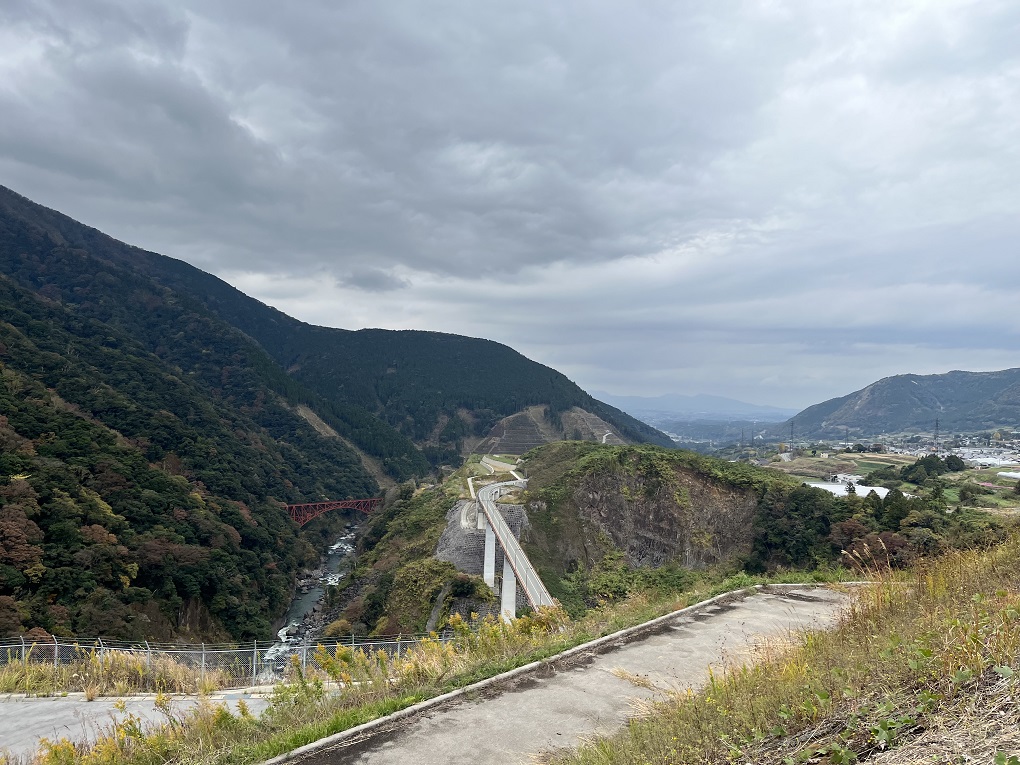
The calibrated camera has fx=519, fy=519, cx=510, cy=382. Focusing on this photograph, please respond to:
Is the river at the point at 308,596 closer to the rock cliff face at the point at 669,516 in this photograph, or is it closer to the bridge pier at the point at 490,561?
the bridge pier at the point at 490,561

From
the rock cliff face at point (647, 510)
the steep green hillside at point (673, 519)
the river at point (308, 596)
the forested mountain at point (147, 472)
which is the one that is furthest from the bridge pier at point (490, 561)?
the forested mountain at point (147, 472)

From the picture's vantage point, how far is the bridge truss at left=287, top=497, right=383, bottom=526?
74.2 metres

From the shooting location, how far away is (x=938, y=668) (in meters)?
4.02

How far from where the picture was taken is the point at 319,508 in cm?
8012

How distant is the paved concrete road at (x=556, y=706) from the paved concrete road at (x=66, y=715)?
12.5 feet

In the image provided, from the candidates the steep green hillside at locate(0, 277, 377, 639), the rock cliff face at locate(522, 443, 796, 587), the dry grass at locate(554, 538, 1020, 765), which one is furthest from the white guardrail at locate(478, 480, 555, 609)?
the steep green hillside at locate(0, 277, 377, 639)

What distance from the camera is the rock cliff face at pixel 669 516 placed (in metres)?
41.6

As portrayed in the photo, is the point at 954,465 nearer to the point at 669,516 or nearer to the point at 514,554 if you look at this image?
the point at 669,516

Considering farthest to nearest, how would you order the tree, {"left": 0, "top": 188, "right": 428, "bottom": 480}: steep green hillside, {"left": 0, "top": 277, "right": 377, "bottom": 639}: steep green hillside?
{"left": 0, "top": 188, "right": 428, "bottom": 480}: steep green hillside → the tree → {"left": 0, "top": 277, "right": 377, "bottom": 639}: steep green hillside

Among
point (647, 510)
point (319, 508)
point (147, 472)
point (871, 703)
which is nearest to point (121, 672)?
point (871, 703)

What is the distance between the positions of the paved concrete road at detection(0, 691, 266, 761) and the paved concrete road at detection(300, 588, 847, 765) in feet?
12.5

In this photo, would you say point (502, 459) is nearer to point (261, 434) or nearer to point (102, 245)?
point (261, 434)

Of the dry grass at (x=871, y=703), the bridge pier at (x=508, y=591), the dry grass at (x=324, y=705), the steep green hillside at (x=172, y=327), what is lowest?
the bridge pier at (x=508, y=591)

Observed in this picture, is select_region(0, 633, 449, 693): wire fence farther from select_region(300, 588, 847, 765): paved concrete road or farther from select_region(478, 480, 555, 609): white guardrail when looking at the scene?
select_region(478, 480, 555, 609): white guardrail
